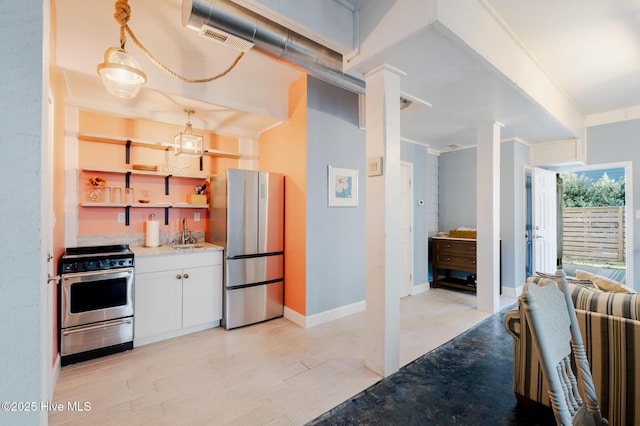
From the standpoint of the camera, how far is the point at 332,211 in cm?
362

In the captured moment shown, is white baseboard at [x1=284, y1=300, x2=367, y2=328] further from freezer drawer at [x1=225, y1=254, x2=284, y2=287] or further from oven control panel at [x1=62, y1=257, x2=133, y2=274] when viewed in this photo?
oven control panel at [x1=62, y1=257, x2=133, y2=274]

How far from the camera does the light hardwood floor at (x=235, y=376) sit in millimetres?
1907

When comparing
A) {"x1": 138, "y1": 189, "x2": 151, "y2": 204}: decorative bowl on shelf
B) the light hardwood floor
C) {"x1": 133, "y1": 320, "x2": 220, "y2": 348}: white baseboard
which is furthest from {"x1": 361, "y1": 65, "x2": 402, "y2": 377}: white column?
{"x1": 138, "y1": 189, "x2": 151, "y2": 204}: decorative bowl on shelf

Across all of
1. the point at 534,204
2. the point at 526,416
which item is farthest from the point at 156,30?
the point at 534,204

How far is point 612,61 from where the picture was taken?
10.1 feet

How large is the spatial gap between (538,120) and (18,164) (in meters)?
4.83

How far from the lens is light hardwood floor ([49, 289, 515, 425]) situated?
6.26ft

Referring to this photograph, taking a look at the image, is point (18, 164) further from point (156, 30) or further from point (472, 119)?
point (472, 119)

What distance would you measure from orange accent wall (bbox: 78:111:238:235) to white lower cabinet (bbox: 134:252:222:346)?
2.67ft

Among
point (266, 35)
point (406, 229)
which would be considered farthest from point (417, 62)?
point (406, 229)

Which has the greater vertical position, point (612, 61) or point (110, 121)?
point (612, 61)

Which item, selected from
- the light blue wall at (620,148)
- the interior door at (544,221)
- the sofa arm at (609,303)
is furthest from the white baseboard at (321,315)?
the light blue wall at (620,148)

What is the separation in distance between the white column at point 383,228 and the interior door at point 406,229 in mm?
2369

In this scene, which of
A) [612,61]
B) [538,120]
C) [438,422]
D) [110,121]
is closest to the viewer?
[438,422]
